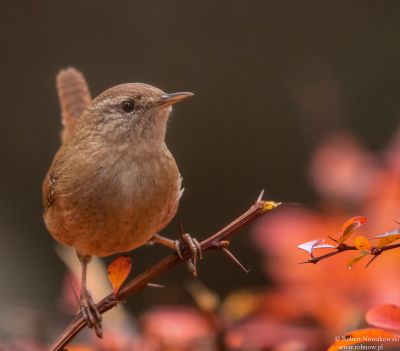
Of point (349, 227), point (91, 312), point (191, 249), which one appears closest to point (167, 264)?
point (191, 249)

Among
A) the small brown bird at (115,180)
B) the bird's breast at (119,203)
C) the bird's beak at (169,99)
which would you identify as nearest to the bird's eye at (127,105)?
the small brown bird at (115,180)

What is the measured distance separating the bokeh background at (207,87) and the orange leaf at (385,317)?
14.3 feet

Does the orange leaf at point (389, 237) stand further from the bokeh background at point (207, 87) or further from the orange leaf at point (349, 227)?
the bokeh background at point (207, 87)

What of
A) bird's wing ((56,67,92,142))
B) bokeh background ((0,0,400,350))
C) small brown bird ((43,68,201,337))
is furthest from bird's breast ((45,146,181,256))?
bokeh background ((0,0,400,350))

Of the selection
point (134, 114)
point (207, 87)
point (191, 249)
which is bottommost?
point (207, 87)

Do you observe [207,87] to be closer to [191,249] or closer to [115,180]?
[115,180]

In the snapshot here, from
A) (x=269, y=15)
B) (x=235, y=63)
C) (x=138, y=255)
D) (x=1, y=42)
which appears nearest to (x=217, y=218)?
(x=138, y=255)

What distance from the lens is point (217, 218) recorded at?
6.60m

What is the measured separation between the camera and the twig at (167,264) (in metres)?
1.79

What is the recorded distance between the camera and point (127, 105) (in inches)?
127

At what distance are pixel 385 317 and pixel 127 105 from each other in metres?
1.79

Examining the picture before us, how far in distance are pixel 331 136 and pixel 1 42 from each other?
15.0 ft

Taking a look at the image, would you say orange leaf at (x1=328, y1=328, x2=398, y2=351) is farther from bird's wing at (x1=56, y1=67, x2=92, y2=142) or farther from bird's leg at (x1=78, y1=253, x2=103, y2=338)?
bird's wing at (x1=56, y1=67, x2=92, y2=142)

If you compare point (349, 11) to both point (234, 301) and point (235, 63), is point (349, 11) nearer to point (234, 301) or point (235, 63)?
point (235, 63)
